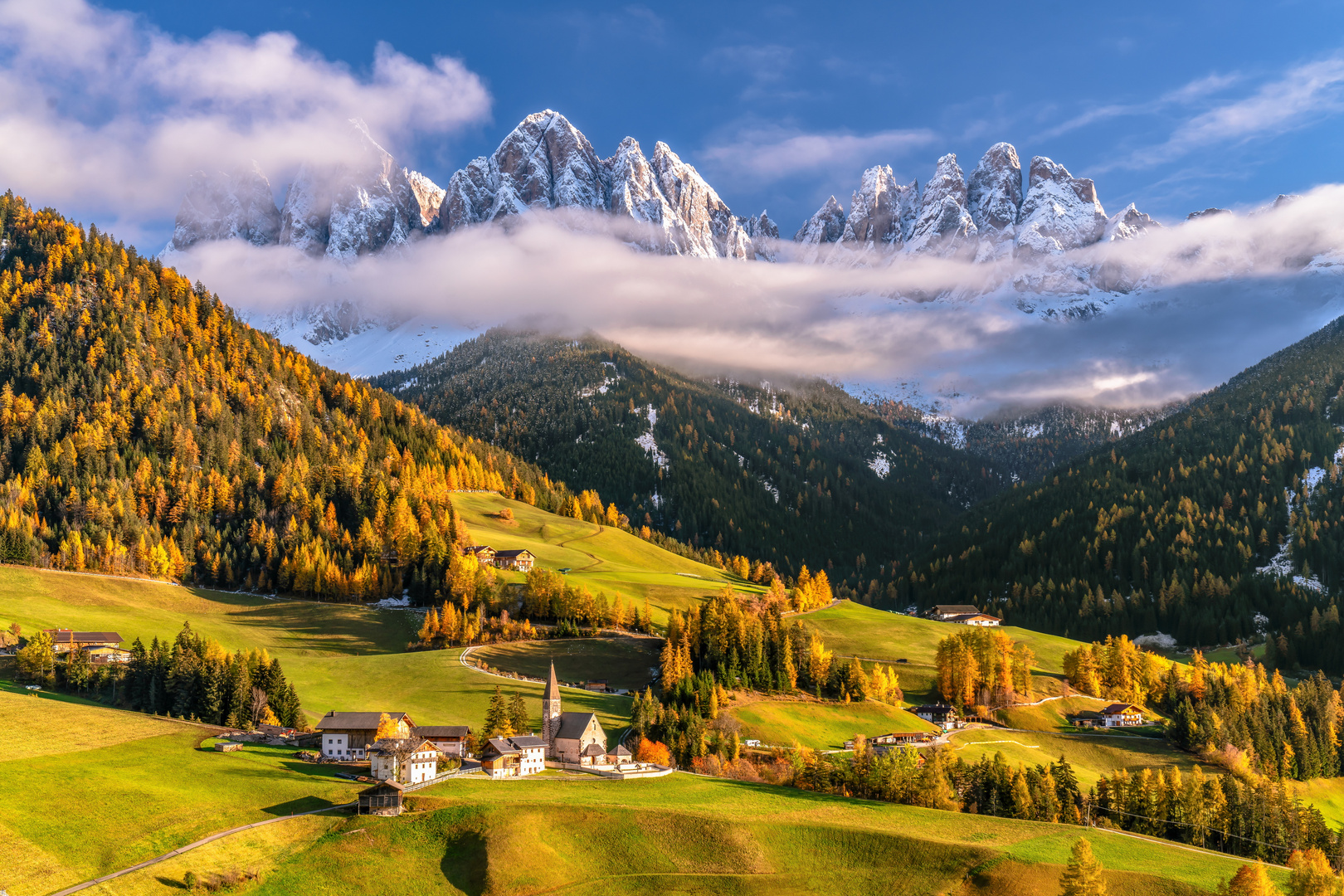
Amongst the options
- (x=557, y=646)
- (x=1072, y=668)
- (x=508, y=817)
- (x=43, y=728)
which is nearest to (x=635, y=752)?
(x=508, y=817)

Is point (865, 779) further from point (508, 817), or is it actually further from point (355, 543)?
point (355, 543)

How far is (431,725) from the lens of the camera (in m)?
96.7

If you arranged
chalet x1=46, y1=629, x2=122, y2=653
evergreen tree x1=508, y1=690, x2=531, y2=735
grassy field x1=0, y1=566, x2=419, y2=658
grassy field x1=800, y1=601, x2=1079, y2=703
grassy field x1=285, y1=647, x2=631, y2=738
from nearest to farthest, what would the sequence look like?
evergreen tree x1=508, y1=690, x2=531, y2=735, grassy field x1=285, y1=647, x2=631, y2=738, chalet x1=46, y1=629, x2=122, y2=653, grassy field x1=0, y1=566, x2=419, y2=658, grassy field x1=800, y1=601, x2=1079, y2=703

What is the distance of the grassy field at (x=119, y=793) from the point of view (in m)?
58.0

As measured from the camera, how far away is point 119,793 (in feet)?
222

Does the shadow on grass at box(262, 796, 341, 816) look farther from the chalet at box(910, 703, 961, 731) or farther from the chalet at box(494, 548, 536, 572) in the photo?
the chalet at box(494, 548, 536, 572)

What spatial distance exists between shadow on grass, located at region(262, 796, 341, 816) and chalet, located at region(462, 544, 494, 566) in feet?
319

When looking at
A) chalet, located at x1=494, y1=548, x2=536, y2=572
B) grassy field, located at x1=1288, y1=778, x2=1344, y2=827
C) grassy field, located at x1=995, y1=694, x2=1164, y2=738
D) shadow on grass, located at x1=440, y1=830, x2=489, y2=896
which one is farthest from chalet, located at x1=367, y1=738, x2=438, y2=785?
grassy field, located at x1=1288, y1=778, x2=1344, y2=827

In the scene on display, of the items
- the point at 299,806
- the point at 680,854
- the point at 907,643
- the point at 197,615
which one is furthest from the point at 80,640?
the point at 907,643

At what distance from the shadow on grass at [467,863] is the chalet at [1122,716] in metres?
97.7

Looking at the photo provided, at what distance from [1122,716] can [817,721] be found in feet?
154

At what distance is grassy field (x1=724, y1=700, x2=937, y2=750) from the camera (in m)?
108

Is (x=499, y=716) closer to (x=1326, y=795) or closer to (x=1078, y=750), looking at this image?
(x=1078, y=750)

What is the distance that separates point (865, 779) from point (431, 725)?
142ft
